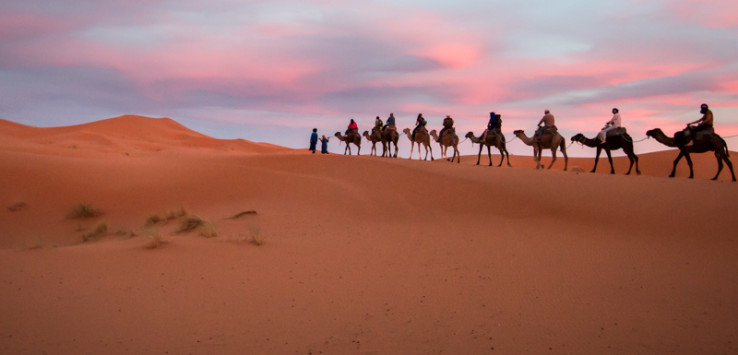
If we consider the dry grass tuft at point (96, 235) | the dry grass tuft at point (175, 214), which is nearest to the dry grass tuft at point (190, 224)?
the dry grass tuft at point (96, 235)

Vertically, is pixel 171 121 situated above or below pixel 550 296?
above

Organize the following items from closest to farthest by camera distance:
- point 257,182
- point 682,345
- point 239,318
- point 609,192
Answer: point 682,345 → point 239,318 → point 609,192 → point 257,182

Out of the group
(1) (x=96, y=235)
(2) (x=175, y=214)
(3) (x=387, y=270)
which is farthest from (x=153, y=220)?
(3) (x=387, y=270)

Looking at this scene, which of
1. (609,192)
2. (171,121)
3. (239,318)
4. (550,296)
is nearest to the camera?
(239,318)

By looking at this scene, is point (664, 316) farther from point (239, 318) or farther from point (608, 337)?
point (239, 318)

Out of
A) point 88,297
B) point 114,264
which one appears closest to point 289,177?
point 114,264

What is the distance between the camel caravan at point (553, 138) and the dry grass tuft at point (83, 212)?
17.3 metres

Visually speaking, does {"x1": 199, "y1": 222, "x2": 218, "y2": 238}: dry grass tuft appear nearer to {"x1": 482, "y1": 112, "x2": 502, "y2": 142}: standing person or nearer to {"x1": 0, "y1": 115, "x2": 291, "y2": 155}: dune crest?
{"x1": 482, "y1": 112, "x2": 502, "y2": 142}: standing person

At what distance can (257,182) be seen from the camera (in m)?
19.1

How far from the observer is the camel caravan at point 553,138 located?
16031 millimetres

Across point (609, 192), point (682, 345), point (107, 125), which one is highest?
point (107, 125)

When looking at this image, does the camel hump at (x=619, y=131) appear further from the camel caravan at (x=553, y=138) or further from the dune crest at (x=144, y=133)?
the dune crest at (x=144, y=133)

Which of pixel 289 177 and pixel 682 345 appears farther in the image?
pixel 289 177

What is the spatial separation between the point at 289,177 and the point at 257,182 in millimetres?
1335
